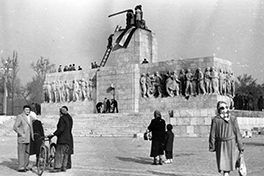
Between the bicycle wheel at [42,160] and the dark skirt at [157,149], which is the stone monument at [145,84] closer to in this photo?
the dark skirt at [157,149]

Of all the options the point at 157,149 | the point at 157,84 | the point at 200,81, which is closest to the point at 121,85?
the point at 157,84

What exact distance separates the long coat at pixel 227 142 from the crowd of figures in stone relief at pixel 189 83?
18562 millimetres

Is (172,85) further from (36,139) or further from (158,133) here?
(36,139)

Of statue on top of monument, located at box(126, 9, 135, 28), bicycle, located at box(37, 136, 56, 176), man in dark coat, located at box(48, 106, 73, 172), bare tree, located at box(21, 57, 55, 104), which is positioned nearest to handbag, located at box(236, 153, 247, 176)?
man in dark coat, located at box(48, 106, 73, 172)

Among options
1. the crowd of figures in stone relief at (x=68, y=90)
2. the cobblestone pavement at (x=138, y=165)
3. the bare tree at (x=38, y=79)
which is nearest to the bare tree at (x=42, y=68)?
the bare tree at (x=38, y=79)

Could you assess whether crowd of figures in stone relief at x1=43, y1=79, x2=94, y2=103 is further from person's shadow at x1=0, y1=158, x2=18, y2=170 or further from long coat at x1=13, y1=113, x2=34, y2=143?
long coat at x1=13, y1=113, x2=34, y2=143

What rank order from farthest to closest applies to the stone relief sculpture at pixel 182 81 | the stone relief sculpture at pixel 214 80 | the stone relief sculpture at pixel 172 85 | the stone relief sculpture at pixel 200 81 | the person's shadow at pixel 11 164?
1. the stone relief sculpture at pixel 172 85
2. the stone relief sculpture at pixel 182 81
3. the stone relief sculpture at pixel 200 81
4. the stone relief sculpture at pixel 214 80
5. the person's shadow at pixel 11 164

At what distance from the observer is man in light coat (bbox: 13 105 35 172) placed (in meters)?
8.51

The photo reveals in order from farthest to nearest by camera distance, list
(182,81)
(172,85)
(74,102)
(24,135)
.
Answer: (74,102) < (172,85) < (182,81) < (24,135)

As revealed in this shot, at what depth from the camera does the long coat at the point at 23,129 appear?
339 inches

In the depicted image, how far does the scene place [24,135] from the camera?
8.61 meters

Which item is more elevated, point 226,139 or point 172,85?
point 172,85

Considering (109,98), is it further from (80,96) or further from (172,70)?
(172,70)

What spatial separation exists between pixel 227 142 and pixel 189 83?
1956cm
